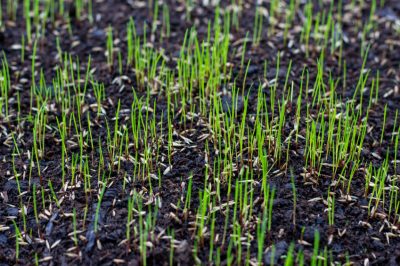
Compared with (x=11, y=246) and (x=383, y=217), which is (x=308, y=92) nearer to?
(x=383, y=217)

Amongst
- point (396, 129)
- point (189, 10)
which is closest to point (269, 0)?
point (189, 10)

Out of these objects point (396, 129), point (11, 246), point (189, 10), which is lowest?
point (11, 246)

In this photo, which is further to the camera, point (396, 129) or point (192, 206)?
point (396, 129)

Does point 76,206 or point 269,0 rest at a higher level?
point 269,0

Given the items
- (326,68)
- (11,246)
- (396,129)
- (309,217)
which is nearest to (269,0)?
(326,68)

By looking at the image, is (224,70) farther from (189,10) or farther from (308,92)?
(189,10)

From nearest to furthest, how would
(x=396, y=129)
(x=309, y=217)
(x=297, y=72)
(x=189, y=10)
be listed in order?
(x=309, y=217), (x=396, y=129), (x=297, y=72), (x=189, y=10)

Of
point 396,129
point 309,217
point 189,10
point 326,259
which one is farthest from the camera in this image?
point 189,10
